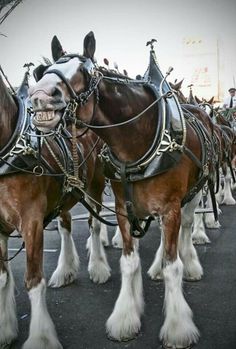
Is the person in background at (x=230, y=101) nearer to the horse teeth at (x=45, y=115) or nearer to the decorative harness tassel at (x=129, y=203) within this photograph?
the decorative harness tassel at (x=129, y=203)

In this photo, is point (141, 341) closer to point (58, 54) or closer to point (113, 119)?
point (113, 119)

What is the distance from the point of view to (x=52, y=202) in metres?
2.54

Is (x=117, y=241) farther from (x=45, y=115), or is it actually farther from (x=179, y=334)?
(x=45, y=115)

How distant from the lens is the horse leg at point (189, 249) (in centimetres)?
330

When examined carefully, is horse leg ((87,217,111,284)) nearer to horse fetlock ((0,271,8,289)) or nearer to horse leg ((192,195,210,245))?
horse fetlock ((0,271,8,289))

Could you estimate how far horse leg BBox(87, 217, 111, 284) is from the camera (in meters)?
3.36

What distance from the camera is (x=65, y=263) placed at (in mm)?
3375

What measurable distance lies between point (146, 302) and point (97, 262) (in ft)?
2.20

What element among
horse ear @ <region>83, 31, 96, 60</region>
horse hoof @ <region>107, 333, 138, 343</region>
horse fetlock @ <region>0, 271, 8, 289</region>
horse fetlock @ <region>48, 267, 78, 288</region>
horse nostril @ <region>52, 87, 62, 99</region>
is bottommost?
horse hoof @ <region>107, 333, 138, 343</region>

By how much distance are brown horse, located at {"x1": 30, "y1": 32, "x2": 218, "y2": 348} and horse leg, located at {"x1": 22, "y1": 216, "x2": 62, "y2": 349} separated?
1.55ft

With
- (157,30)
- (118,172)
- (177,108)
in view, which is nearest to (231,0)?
(157,30)

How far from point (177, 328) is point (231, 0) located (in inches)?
201

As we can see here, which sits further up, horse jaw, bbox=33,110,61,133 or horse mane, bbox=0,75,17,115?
horse mane, bbox=0,75,17,115

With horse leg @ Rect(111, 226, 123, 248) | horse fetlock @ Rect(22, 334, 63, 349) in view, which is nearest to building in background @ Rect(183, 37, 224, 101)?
horse leg @ Rect(111, 226, 123, 248)
